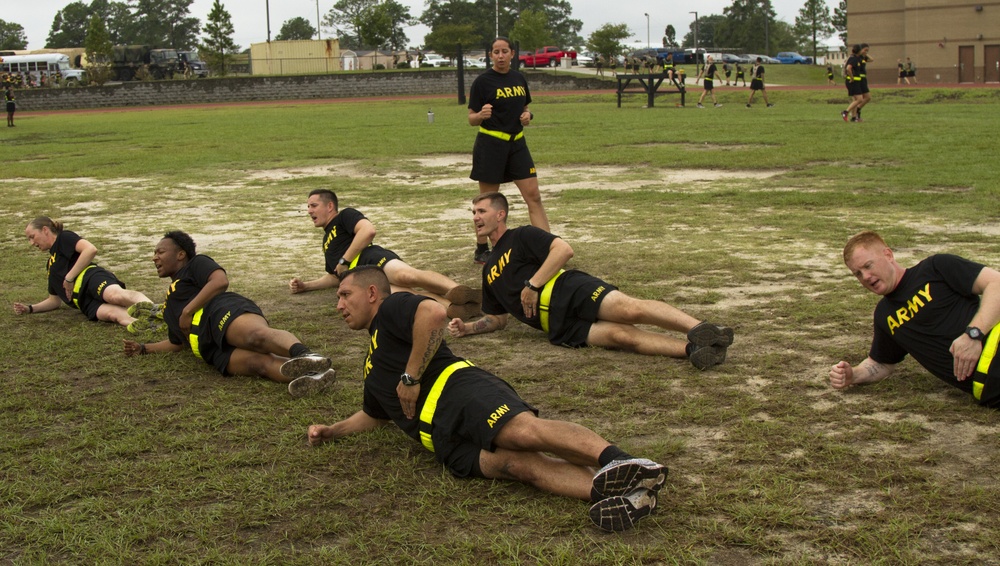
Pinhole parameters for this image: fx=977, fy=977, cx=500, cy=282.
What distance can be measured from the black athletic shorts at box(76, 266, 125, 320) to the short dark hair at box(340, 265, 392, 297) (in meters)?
3.69

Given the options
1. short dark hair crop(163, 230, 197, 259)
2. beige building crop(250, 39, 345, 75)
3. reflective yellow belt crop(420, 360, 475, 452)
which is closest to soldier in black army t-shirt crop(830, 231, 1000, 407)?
reflective yellow belt crop(420, 360, 475, 452)

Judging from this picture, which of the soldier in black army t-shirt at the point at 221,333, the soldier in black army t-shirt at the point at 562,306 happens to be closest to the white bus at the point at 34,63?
the soldier in black army t-shirt at the point at 221,333

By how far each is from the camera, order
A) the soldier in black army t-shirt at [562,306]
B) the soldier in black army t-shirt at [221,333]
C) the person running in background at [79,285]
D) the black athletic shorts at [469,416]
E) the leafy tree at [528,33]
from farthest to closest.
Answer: the leafy tree at [528,33], the person running in background at [79,285], the soldier in black army t-shirt at [562,306], the soldier in black army t-shirt at [221,333], the black athletic shorts at [469,416]

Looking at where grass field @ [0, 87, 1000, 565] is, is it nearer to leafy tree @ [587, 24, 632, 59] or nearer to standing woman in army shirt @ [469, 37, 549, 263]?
standing woman in army shirt @ [469, 37, 549, 263]

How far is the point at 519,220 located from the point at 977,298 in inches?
270

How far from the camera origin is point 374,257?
7.60m

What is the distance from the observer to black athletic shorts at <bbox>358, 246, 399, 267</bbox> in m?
7.54

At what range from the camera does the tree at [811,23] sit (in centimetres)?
11953

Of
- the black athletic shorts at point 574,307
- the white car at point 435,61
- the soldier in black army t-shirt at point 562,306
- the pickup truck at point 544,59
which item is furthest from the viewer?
the white car at point 435,61

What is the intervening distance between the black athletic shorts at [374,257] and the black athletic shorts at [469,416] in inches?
130

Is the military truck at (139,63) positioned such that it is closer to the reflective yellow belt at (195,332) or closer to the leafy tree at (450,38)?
the leafy tree at (450,38)

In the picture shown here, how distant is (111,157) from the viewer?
2075 cm

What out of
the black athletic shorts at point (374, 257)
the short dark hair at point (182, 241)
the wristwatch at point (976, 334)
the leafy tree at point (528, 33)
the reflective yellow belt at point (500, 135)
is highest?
the leafy tree at point (528, 33)

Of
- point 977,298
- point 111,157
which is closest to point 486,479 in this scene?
point 977,298
